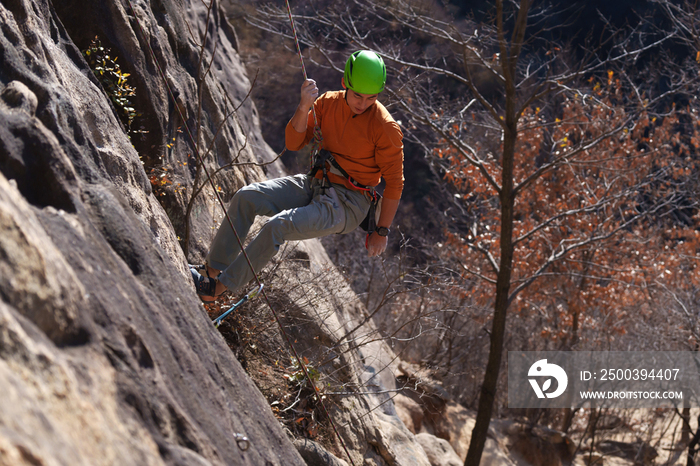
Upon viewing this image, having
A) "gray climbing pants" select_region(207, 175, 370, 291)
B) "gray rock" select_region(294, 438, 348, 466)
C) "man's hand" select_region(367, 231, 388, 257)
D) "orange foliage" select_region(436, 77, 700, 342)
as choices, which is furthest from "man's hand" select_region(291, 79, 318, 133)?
"orange foliage" select_region(436, 77, 700, 342)

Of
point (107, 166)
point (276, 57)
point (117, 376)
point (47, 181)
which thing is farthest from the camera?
point (276, 57)

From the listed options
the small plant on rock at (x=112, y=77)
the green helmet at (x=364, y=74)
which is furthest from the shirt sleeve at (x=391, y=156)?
the small plant on rock at (x=112, y=77)

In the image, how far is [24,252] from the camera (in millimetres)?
1534

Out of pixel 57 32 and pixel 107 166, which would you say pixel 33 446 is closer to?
pixel 107 166

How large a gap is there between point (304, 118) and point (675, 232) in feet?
44.7

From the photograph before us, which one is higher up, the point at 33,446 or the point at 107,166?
the point at 107,166

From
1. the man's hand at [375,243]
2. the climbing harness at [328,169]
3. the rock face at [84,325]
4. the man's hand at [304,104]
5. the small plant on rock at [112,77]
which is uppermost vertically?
the small plant on rock at [112,77]

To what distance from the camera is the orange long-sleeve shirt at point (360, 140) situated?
393 centimetres

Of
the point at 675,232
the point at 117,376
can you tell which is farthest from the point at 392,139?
the point at 675,232

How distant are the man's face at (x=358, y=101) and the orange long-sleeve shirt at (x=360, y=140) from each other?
53 millimetres

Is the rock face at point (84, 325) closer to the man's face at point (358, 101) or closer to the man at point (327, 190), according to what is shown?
the man at point (327, 190)

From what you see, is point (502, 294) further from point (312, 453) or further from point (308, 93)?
point (308, 93)

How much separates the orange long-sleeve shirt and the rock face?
1.59 meters

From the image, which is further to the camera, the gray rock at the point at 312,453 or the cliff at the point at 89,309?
the gray rock at the point at 312,453
